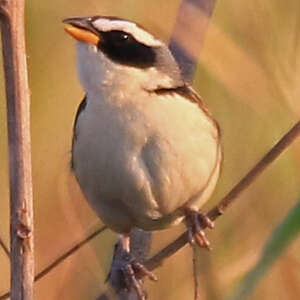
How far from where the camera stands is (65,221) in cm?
189

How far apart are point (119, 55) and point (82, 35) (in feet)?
0.30

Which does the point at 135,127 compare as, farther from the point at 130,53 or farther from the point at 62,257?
the point at 62,257

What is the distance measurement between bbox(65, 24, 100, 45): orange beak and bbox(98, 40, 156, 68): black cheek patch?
0.02m

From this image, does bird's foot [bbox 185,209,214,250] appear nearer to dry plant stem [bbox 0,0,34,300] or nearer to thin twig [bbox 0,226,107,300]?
thin twig [bbox 0,226,107,300]

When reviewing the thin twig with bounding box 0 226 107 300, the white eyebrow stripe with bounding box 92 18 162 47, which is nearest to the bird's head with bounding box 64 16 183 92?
the white eyebrow stripe with bounding box 92 18 162 47

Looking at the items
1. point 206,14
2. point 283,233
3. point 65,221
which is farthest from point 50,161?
point 283,233

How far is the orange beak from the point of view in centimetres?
159

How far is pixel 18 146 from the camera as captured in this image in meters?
1.24

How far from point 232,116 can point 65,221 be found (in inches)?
14.8

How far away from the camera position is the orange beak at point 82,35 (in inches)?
62.6

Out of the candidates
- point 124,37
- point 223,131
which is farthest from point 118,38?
point 223,131

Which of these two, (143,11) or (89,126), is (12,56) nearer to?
(89,126)

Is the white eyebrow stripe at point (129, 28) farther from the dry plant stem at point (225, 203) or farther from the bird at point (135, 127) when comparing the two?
the dry plant stem at point (225, 203)

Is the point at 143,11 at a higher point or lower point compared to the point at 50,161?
higher
